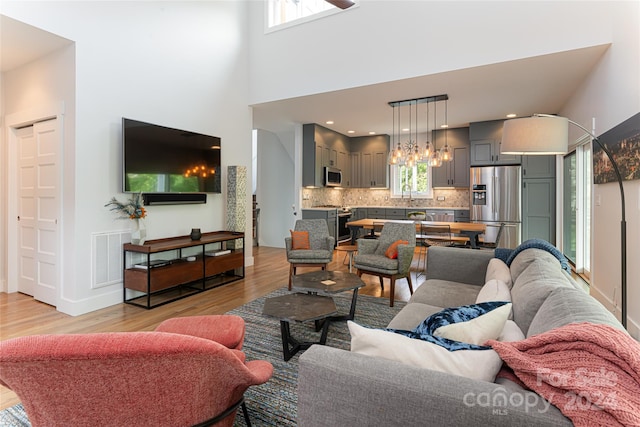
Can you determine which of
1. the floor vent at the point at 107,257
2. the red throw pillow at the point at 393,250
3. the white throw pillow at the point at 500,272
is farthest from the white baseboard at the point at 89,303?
the white throw pillow at the point at 500,272

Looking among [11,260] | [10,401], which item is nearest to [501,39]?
[10,401]

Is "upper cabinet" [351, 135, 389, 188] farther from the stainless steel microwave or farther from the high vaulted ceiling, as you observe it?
the high vaulted ceiling

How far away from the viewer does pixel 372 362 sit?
1.01m

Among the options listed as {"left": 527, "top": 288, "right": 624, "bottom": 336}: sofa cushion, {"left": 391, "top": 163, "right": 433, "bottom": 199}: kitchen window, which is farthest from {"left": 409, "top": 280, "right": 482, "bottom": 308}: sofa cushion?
{"left": 391, "top": 163, "right": 433, "bottom": 199}: kitchen window

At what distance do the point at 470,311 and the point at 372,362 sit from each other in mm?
553

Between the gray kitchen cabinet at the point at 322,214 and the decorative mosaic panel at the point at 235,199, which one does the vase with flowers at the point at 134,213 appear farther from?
the gray kitchen cabinet at the point at 322,214

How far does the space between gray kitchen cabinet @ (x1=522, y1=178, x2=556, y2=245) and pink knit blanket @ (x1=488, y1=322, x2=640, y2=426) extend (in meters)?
6.13

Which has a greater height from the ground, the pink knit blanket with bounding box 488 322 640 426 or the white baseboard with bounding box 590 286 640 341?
the pink knit blanket with bounding box 488 322 640 426

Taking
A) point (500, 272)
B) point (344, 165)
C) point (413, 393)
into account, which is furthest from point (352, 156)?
point (413, 393)

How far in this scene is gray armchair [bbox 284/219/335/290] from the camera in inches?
165

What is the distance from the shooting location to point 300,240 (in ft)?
14.7

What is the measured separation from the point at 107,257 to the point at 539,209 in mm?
6977

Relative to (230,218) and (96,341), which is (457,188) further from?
(96,341)

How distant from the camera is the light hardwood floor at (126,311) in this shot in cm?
301
